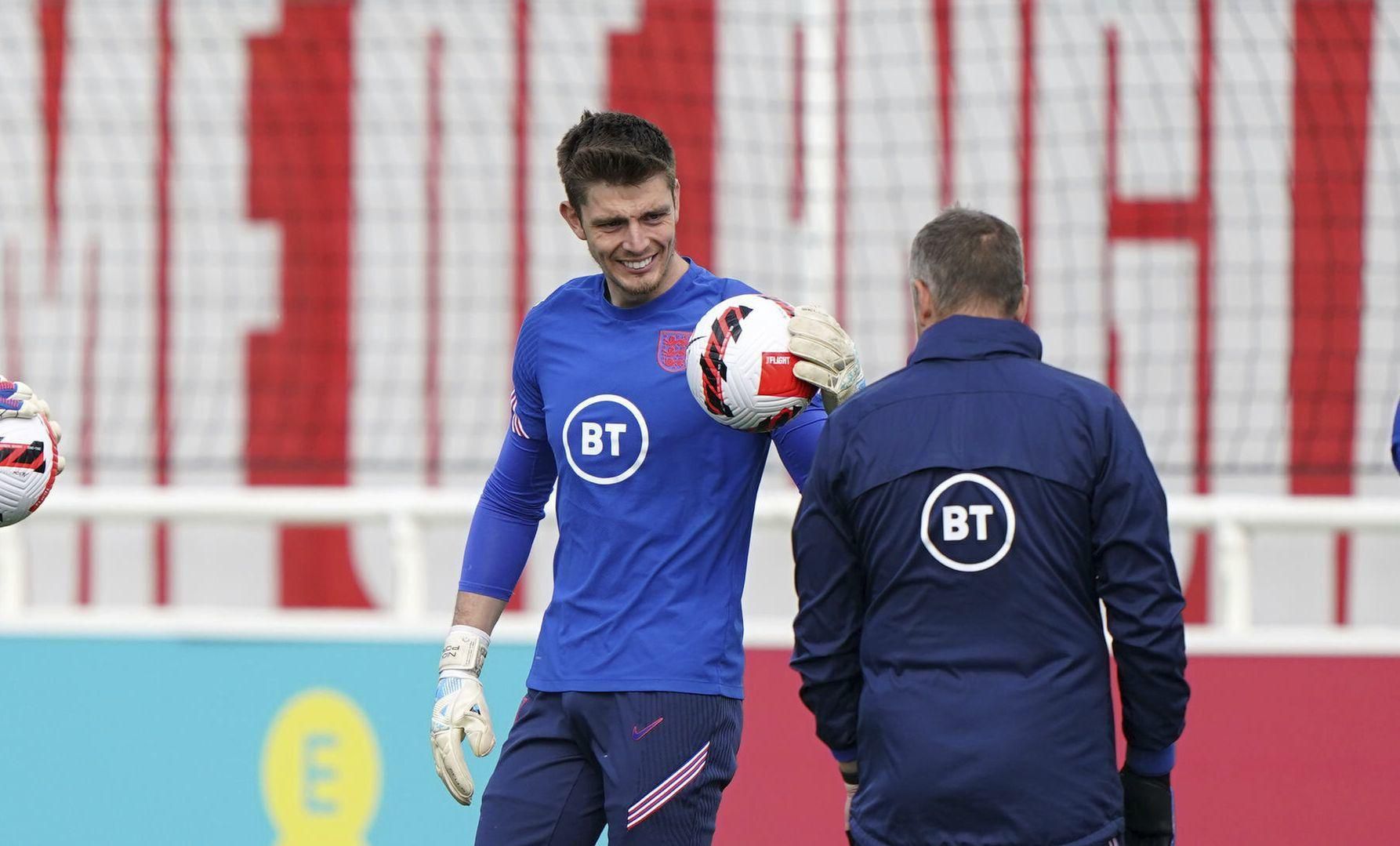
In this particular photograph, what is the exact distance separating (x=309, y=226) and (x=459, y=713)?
14.1 feet

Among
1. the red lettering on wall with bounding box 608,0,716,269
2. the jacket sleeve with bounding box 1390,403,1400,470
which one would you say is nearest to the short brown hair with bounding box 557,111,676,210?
the jacket sleeve with bounding box 1390,403,1400,470

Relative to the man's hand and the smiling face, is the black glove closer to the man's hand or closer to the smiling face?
the man's hand

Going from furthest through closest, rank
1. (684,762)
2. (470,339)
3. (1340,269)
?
(470,339), (1340,269), (684,762)

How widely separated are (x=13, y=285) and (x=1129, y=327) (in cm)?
450

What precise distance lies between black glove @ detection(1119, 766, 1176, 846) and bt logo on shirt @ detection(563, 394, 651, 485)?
108cm

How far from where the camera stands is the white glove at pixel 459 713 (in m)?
3.64

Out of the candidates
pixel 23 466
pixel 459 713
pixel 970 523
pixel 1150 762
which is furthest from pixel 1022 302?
pixel 23 466

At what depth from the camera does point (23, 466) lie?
152 inches

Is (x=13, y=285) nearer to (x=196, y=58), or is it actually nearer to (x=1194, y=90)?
(x=196, y=58)

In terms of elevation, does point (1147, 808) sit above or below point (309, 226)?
below

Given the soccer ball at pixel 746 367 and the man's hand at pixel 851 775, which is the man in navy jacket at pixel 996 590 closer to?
the man's hand at pixel 851 775

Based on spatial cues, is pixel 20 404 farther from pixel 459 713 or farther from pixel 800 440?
pixel 800 440

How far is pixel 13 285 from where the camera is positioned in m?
7.55

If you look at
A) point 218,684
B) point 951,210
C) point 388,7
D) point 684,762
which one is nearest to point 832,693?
point 684,762
